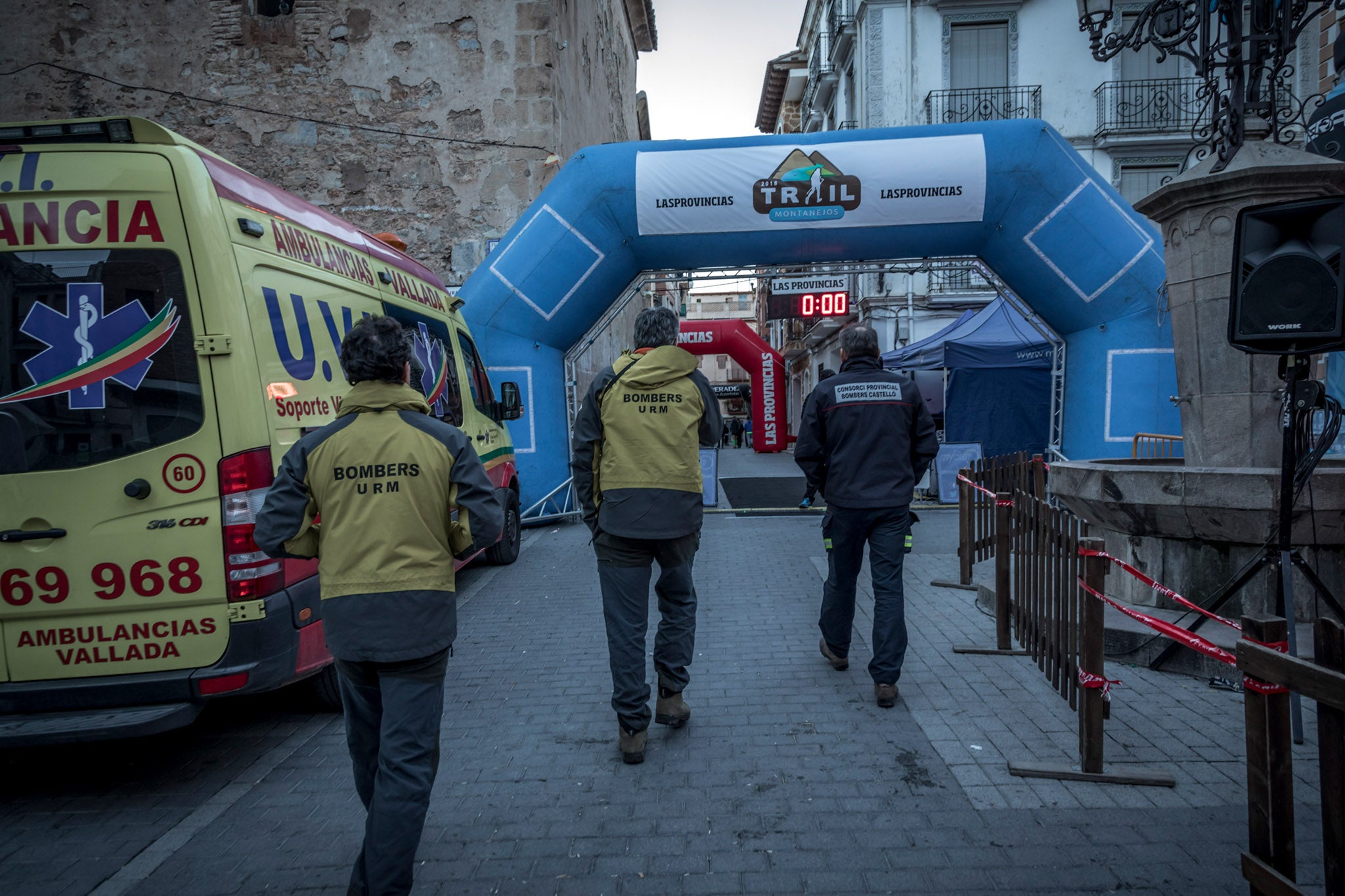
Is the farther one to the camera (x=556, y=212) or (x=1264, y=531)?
Result: (x=556, y=212)

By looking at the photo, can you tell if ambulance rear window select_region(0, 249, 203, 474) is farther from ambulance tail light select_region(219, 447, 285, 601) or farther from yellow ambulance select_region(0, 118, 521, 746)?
ambulance tail light select_region(219, 447, 285, 601)

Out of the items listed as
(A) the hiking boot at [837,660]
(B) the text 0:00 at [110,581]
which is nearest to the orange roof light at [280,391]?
(B) the text 0:00 at [110,581]

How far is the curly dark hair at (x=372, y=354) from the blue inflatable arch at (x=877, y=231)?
24.1 feet

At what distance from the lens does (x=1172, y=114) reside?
19.3 meters

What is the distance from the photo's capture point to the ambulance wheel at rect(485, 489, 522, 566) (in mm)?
8102

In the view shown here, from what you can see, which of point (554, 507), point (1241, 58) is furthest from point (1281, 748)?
point (554, 507)

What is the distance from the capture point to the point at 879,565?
4.18m

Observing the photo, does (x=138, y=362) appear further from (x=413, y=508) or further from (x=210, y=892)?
(x=210, y=892)

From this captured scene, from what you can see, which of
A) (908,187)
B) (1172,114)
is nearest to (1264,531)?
(908,187)

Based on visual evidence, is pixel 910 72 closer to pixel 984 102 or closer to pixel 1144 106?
pixel 984 102

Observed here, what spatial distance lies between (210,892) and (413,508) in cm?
151

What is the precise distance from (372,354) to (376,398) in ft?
0.46

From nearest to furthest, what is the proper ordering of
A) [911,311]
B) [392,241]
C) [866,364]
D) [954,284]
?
[866,364], [392,241], [911,311], [954,284]

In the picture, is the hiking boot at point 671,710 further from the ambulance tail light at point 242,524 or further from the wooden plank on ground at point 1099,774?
the ambulance tail light at point 242,524
